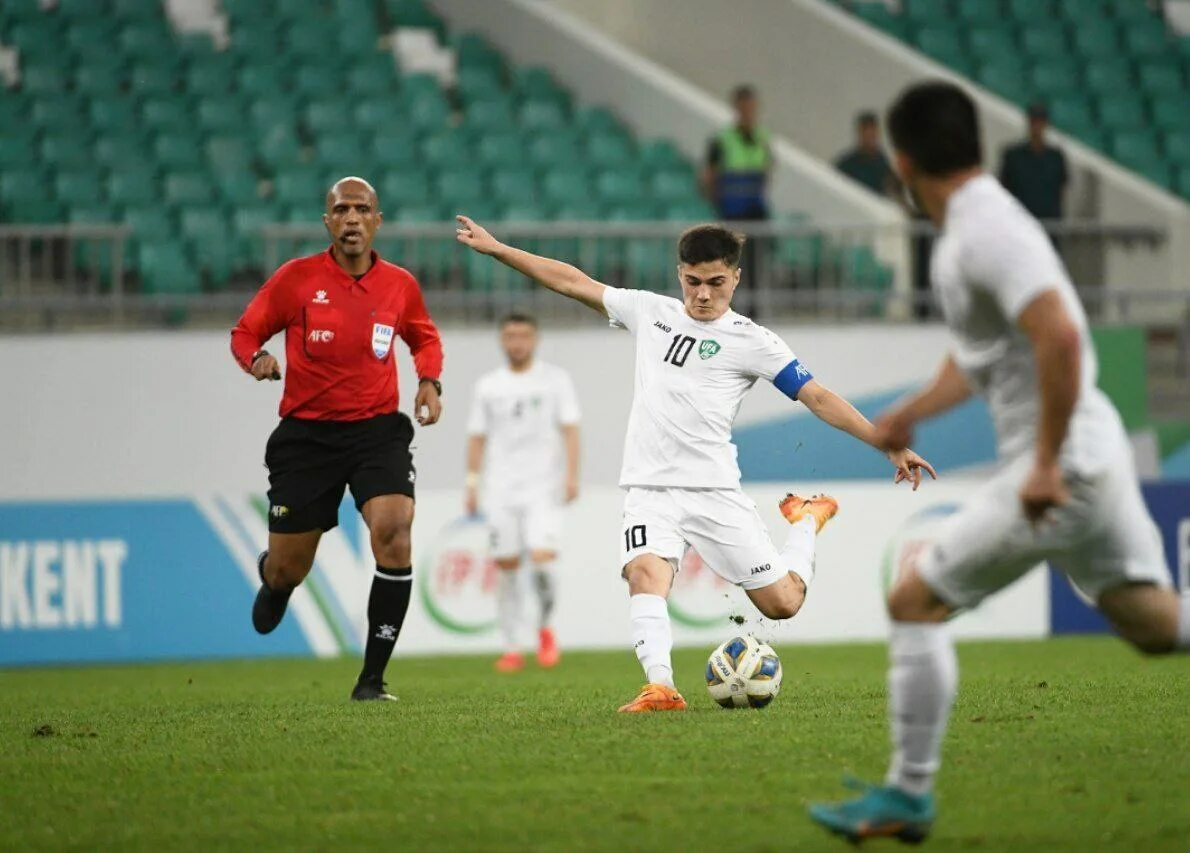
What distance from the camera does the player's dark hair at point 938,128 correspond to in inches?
196

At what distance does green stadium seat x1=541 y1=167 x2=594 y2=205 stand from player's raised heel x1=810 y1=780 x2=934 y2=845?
14887 mm

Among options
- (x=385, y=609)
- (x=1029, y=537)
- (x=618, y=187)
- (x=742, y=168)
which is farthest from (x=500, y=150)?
(x=1029, y=537)

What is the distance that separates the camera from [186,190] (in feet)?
60.6

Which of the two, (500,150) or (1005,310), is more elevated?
(500,150)

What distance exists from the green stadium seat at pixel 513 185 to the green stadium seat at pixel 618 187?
72 cm

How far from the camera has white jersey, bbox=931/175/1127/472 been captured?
4762 millimetres

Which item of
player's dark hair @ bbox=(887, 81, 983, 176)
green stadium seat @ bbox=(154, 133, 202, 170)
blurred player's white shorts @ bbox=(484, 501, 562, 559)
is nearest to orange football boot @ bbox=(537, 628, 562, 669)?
blurred player's white shorts @ bbox=(484, 501, 562, 559)

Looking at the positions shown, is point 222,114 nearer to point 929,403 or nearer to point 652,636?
point 652,636

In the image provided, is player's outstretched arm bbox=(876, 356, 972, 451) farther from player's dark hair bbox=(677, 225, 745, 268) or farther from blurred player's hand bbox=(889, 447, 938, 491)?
player's dark hair bbox=(677, 225, 745, 268)

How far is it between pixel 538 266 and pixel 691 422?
997 mm

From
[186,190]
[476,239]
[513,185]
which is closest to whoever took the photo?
[476,239]

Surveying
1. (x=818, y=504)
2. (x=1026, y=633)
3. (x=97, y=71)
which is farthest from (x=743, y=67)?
(x=818, y=504)

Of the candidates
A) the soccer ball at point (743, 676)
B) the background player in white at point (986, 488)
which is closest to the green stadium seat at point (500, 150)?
the soccer ball at point (743, 676)

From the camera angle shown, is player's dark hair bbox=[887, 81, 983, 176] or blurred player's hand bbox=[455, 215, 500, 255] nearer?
player's dark hair bbox=[887, 81, 983, 176]
